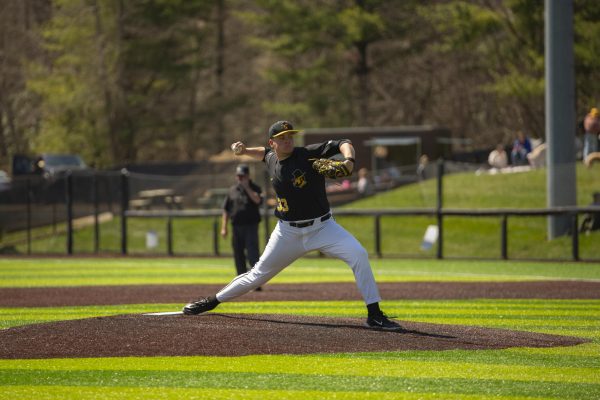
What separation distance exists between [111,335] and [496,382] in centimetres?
370

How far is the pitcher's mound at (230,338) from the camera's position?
351 inches

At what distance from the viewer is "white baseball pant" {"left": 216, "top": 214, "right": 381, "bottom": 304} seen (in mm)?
9914

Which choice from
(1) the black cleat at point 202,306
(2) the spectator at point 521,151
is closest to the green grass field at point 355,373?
(1) the black cleat at point 202,306

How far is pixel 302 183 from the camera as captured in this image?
9.92m

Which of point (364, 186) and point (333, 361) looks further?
point (364, 186)

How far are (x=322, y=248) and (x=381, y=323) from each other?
887 millimetres

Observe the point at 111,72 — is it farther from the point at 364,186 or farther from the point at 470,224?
the point at 470,224

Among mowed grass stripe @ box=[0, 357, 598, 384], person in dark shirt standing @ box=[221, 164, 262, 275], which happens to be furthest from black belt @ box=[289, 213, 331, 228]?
person in dark shirt standing @ box=[221, 164, 262, 275]

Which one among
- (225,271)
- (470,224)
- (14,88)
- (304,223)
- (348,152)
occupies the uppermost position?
(14,88)

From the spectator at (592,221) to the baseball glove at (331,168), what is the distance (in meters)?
15.1

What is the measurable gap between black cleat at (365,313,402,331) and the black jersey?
110 cm

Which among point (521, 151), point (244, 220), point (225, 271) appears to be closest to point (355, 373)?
point (244, 220)

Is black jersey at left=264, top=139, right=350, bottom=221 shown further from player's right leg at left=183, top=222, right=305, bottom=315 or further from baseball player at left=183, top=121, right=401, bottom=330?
player's right leg at left=183, top=222, right=305, bottom=315

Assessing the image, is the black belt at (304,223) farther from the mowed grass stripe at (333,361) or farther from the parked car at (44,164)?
the parked car at (44,164)
